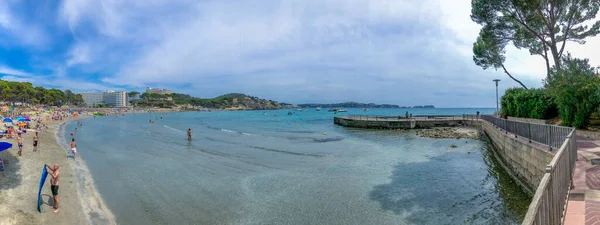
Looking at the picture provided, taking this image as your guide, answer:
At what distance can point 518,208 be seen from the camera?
10.3 m

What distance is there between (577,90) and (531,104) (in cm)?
990

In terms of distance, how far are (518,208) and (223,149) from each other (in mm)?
21855

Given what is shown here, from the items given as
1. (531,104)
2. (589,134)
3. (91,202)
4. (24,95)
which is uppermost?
(24,95)

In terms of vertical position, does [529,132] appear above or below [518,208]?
above

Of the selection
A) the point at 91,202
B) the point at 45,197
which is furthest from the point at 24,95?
the point at 91,202

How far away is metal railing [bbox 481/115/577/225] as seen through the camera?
3036 mm

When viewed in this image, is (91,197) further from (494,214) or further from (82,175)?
(494,214)

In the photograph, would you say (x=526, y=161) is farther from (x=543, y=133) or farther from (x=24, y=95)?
(x=24, y=95)

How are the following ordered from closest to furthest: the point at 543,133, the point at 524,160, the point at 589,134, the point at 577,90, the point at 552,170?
the point at 552,170
the point at 543,133
the point at 524,160
the point at 589,134
the point at 577,90

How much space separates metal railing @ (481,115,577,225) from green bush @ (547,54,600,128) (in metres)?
3.21

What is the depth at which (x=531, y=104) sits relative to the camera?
25.6 metres

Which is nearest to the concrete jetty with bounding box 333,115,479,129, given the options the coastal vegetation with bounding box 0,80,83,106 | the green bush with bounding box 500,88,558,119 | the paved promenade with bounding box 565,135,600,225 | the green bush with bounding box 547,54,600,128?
the green bush with bounding box 500,88,558,119

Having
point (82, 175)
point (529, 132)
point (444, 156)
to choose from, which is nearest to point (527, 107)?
point (444, 156)

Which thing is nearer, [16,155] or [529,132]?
[529,132]
